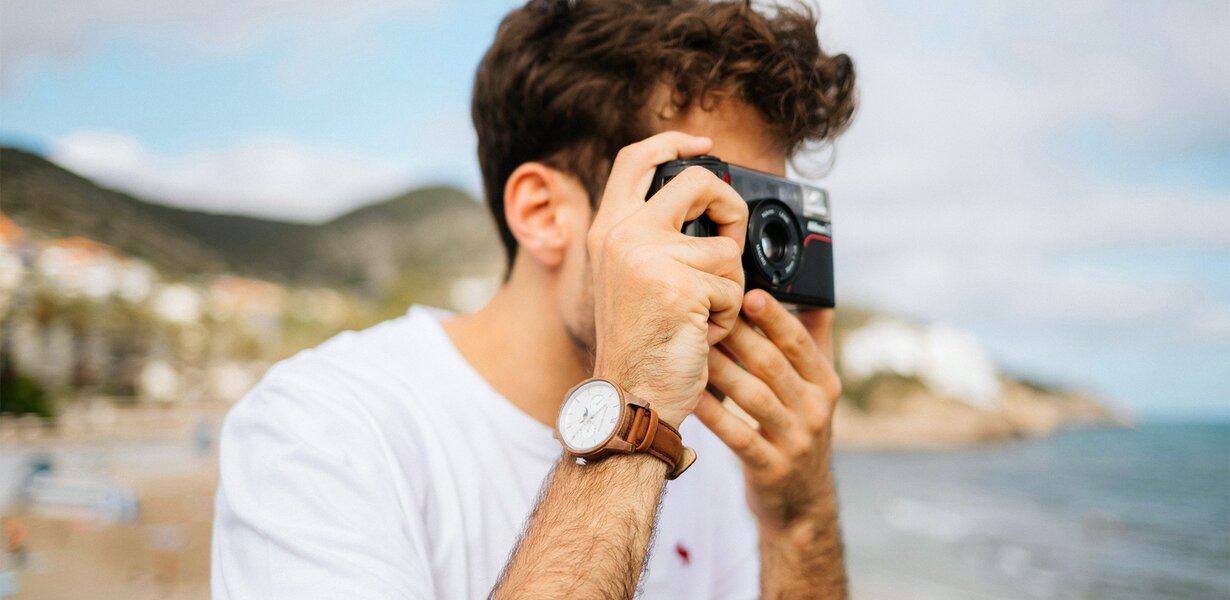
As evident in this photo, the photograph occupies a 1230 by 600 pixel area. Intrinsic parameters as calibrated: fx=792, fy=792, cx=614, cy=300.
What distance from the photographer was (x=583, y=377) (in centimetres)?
167

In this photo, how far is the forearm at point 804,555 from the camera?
1566 mm

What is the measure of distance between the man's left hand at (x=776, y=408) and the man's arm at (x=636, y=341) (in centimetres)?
11

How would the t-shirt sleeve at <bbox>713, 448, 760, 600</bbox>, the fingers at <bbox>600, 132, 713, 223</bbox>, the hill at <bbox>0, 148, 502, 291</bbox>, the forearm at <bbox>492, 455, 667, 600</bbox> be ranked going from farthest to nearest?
the hill at <bbox>0, 148, 502, 291</bbox>
the t-shirt sleeve at <bbox>713, 448, 760, 600</bbox>
the fingers at <bbox>600, 132, 713, 223</bbox>
the forearm at <bbox>492, 455, 667, 600</bbox>

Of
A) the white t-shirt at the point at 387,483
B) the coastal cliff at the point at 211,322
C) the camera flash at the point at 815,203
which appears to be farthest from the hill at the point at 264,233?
the camera flash at the point at 815,203

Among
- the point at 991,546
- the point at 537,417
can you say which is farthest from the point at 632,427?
the point at 991,546

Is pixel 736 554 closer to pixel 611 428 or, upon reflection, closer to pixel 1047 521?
pixel 611 428

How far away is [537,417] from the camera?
5.23ft

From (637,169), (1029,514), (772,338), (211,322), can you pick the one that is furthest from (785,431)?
(211,322)

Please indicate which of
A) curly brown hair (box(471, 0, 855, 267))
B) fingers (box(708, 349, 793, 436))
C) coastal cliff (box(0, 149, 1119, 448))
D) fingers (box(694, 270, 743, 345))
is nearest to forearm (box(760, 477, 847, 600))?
fingers (box(708, 349, 793, 436))

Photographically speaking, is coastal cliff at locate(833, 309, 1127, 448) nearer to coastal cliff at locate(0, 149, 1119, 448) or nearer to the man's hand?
coastal cliff at locate(0, 149, 1119, 448)

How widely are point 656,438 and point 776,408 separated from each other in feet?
1.12

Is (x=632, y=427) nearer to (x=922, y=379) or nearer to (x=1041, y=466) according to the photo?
(x=1041, y=466)

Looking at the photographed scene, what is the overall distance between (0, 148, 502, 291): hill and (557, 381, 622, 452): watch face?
11762mm

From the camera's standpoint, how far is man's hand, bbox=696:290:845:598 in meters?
1.33
